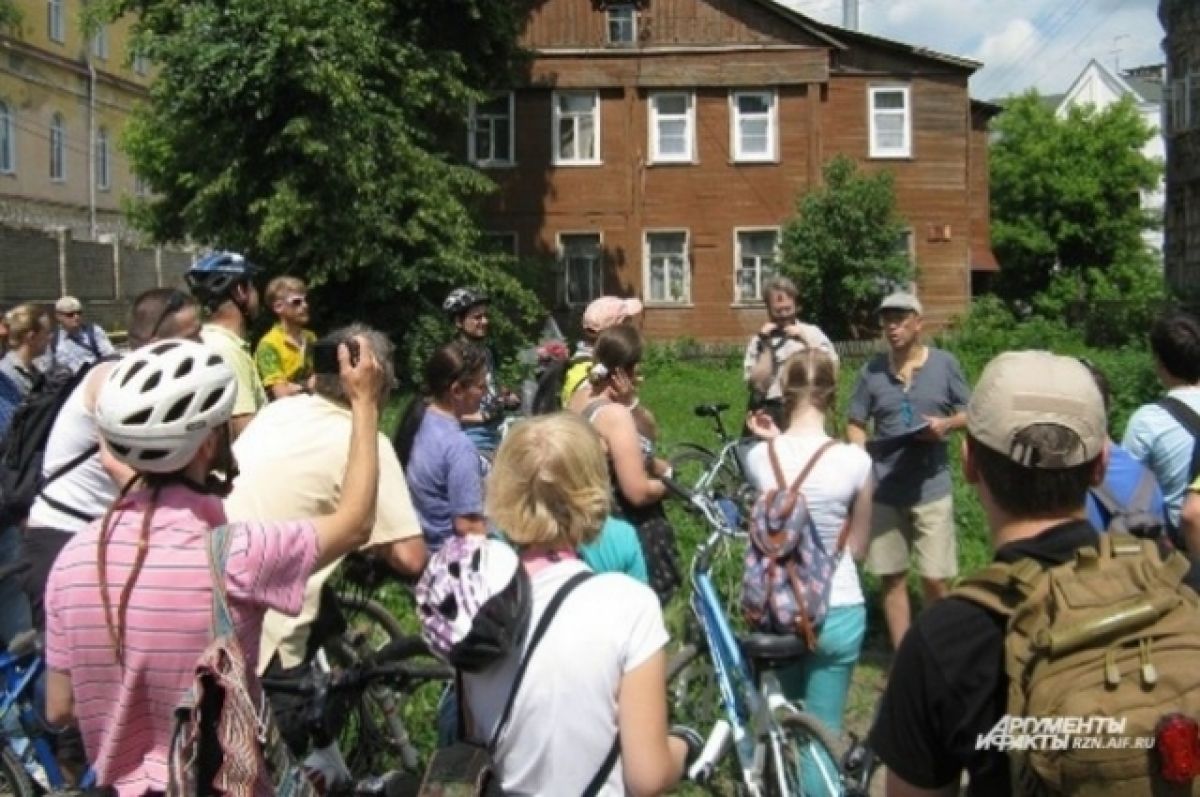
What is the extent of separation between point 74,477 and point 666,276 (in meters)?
34.8

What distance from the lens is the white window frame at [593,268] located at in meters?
39.7

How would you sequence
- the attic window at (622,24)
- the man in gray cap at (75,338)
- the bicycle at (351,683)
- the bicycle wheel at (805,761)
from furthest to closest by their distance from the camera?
the attic window at (622,24) → the man in gray cap at (75,338) → the bicycle wheel at (805,761) → the bicycle at (351,683)

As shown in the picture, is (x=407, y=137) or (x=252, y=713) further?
(x=407, y=137)

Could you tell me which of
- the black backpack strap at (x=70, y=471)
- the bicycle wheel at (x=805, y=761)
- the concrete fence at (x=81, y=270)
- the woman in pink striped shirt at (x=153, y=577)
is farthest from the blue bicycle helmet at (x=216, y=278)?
the concrete fence at (x=81, y=270)

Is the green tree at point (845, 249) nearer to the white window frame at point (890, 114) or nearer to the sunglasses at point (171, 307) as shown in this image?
the white window frame at point (890, 114)

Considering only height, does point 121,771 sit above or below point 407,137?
below

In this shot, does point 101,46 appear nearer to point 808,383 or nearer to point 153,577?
point 808,383

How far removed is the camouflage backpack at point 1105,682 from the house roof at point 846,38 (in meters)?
37.9

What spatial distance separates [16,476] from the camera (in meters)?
6.06

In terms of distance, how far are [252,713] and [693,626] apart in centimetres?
317

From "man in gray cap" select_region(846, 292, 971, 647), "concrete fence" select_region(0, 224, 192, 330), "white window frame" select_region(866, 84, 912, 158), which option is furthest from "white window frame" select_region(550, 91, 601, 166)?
"man in gray cap" select_region(846, 292, 971, 647)

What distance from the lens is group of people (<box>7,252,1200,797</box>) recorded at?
8.34 ft

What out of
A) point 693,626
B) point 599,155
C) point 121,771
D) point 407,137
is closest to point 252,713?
point 121,771

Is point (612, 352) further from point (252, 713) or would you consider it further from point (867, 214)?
point (867, 214)
